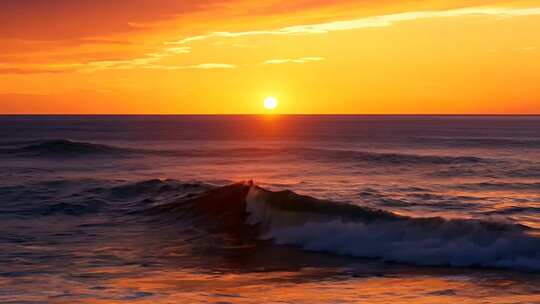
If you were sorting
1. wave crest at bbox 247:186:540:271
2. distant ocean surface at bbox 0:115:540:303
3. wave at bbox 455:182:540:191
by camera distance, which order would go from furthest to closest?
wave at bbox 455:182:540:191 < wave crest at bbox 247:186:540:271 < distant ocean surface at bbox 0:115:540:303

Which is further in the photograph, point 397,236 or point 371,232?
point 371,232

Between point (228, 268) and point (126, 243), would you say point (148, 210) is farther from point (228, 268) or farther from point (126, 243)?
point (228, 268)

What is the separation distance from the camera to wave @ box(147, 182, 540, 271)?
17375 mm

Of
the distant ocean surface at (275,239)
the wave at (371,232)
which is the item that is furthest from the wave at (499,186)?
the wave at (371,232)

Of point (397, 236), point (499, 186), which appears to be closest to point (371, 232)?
point (397, 236)

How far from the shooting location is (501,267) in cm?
1656

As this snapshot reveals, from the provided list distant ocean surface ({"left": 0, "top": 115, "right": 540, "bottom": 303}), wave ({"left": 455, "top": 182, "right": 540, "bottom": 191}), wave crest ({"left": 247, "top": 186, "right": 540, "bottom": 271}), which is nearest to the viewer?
distant ocean surface ({"left": 0, "top": 115, "right": 540, "bottom": 303})

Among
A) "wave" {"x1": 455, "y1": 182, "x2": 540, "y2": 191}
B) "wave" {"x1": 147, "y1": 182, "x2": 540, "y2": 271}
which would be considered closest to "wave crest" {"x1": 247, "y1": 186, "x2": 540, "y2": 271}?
"wave" {"x1": 147, "y1": 182, "x2": 540, "y2": 271}

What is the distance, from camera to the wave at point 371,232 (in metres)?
17.4

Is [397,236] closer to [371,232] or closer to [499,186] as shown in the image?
[371,232]

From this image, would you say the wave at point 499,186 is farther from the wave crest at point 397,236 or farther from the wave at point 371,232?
the wave crest at point 397,236

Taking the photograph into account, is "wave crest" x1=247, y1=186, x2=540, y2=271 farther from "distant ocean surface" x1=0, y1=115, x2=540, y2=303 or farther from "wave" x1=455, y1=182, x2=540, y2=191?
"wave" x1=455, y1=182, x2=540, y2=191

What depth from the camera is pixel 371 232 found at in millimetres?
20062

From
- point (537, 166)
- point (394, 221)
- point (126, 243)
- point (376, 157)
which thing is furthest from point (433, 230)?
point (376, 157)
